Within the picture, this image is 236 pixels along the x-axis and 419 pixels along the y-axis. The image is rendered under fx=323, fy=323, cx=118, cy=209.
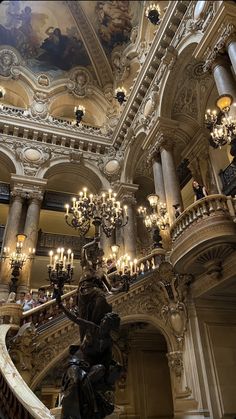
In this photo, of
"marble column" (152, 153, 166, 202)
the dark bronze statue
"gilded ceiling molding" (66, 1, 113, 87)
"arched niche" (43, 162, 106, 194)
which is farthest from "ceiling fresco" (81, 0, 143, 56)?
the dark bronze statue

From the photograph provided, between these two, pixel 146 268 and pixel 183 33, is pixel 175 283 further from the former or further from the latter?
pixel 183 33

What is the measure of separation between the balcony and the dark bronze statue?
9.59 ft

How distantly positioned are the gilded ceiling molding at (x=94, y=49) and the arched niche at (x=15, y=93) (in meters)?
4.33

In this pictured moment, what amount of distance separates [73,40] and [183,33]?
31.7ft

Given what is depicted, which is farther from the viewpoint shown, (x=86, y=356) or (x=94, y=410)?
(x=86, y=356)

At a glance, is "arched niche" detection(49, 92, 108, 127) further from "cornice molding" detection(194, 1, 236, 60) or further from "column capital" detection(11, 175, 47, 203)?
"cornice molding" detection(194, 1, 236, 60)

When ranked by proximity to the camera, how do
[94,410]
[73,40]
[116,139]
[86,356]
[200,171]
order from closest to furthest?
1. [94,410]
2. [86,356]
3. [200,171]
4. [116,139]
5. [73,40]

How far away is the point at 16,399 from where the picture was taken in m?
3.97

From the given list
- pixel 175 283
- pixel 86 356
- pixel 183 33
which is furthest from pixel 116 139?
pixel 86 356

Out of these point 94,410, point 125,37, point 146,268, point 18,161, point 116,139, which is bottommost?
point 94,410

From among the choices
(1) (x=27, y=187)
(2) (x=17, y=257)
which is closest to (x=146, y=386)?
(2) (x=17, y=257)

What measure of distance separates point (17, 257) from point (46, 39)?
1266 centimetres

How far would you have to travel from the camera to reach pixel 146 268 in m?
9.35

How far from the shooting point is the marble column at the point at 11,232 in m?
11.3
